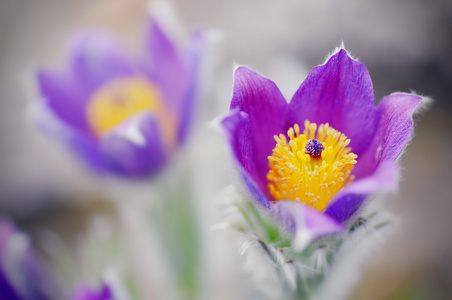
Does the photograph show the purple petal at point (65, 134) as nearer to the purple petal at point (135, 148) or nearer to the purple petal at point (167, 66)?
the purple petal at point (135, 148)

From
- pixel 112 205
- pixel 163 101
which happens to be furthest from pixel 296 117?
pixel 112 205

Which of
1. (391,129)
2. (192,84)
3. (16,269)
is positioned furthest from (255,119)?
(16,269)

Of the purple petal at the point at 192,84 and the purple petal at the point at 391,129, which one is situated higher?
the purple petal at the point at 192,84

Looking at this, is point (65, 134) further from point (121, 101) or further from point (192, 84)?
point (192, 84)

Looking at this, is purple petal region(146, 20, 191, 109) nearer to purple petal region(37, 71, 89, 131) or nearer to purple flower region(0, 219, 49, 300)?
purple petal region(37, 71, 89, 131)

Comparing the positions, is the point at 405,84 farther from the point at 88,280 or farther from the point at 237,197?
the point at 88,280

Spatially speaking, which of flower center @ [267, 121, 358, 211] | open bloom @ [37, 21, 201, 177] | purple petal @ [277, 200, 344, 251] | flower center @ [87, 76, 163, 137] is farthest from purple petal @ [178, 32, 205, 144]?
purple petal @ [277, 200, 344, 251]

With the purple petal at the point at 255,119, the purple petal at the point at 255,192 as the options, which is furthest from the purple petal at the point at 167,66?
the purple petal at the point at 255,192
